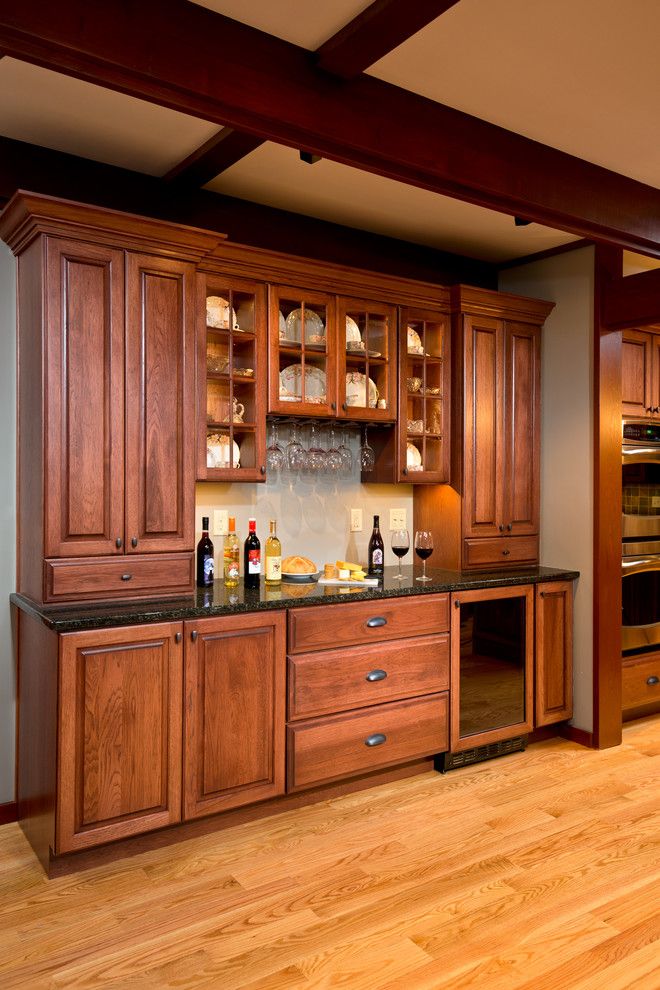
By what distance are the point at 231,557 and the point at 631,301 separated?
7.43 feet

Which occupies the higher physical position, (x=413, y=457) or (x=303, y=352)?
(x=303, y=352)

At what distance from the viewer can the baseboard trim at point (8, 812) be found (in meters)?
2.92

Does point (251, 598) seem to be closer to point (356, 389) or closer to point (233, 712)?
point (233, 712)

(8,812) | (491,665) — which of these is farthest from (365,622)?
(8,812)

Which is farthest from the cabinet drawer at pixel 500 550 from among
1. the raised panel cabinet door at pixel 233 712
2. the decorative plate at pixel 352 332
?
the raised panel cabinet door at pixel 233 712

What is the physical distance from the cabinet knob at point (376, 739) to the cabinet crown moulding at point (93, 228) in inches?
81.6

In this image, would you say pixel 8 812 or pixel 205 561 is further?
pixel 205 561

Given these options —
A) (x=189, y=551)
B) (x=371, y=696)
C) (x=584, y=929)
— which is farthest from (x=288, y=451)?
(x=584, y=929)

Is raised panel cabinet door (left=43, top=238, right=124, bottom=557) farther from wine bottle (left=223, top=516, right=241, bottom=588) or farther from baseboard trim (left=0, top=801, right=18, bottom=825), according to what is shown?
baseboard trim (left=0, top=801, right=18, bottom=825)

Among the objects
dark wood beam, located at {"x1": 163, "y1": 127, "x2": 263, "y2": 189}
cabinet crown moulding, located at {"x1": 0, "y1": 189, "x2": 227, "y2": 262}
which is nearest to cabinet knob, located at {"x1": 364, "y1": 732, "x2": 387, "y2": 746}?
cabinet crown moulding, located at {"x1": 0, "y1": 189, "x2": 227, "y2": 262}

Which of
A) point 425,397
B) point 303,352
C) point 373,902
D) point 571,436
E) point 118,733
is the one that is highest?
point 303,352

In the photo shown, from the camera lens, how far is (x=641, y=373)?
166 inches

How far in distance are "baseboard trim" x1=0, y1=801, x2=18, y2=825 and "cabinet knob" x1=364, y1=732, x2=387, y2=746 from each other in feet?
4.63

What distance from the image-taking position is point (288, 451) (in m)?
3.42
